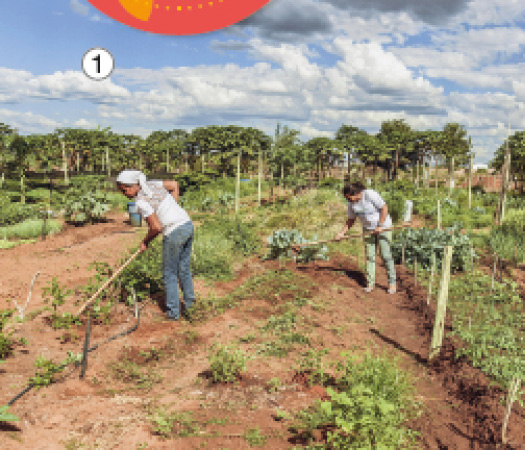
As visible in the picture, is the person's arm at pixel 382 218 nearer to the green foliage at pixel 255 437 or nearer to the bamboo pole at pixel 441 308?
the bamboo pole at pixel 441 308

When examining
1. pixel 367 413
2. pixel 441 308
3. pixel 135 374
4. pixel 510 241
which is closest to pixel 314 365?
pixel 367 413

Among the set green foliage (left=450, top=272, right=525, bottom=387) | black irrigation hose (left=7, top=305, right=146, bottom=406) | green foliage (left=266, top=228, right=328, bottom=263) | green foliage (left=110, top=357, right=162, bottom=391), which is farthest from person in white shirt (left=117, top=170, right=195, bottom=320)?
green foliage (left=450, top=272, right=525, bottom=387)

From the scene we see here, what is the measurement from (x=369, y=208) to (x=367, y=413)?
11.4ft

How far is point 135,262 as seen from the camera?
16.0 feet

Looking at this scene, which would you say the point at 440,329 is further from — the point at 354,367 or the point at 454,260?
the point at 454,260

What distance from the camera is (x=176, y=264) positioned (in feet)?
14.4

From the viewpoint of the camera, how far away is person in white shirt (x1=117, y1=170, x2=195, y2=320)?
4.04 m

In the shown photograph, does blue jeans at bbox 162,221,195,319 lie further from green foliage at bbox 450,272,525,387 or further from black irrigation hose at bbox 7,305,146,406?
green foliage at bbox 450,272,525,387

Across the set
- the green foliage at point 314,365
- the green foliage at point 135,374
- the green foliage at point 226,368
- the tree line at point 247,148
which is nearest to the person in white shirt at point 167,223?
the green foliage at point 135,374

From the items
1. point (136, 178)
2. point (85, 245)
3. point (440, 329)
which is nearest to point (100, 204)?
point (85, 245)

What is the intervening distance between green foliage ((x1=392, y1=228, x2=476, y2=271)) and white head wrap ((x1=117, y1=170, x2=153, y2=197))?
4.41 m

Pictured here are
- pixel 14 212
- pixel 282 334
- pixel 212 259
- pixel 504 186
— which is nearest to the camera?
pixel 282 334

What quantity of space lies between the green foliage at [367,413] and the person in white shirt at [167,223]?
219 centimetres

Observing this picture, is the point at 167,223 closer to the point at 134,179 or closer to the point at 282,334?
the point at 134,179
